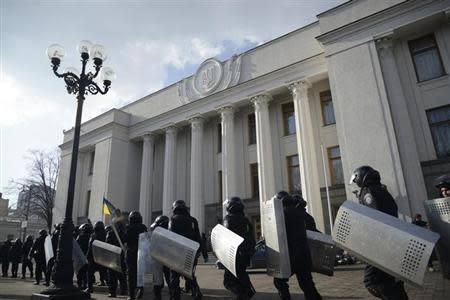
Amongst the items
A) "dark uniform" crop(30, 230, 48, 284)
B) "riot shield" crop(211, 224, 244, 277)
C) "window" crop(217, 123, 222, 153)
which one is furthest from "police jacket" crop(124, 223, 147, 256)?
"window" crop(217, 123, 222, 153)

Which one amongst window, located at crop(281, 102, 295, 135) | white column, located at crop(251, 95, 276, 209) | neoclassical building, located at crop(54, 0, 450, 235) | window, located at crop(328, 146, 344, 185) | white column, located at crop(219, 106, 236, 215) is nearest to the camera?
neoclassical building, located at crop(54, 0, 450, 235)

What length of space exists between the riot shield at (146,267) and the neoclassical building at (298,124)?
10558mm

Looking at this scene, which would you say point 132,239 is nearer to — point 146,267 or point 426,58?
point 146,267

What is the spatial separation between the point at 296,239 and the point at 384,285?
1.37 meters

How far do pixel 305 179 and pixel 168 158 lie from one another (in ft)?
38.1

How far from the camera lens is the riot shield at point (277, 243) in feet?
13.6

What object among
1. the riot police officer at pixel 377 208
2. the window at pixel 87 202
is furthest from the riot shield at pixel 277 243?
the window at pixel 87 202

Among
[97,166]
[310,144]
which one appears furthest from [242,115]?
[97,166]

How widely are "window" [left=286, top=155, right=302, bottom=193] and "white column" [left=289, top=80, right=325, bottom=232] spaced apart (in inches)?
60.1

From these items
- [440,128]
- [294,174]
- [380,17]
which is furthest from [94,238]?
[380,17]

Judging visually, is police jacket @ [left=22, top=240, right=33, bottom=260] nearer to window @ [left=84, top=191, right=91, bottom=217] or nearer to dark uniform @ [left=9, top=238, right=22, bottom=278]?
dark uniform @ [left=9, top=238, right=22, bottom=278]

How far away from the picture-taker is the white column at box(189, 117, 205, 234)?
69.5 feet

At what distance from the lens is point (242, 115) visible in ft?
73.2

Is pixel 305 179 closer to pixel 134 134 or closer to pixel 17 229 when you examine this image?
pixel 134 134
